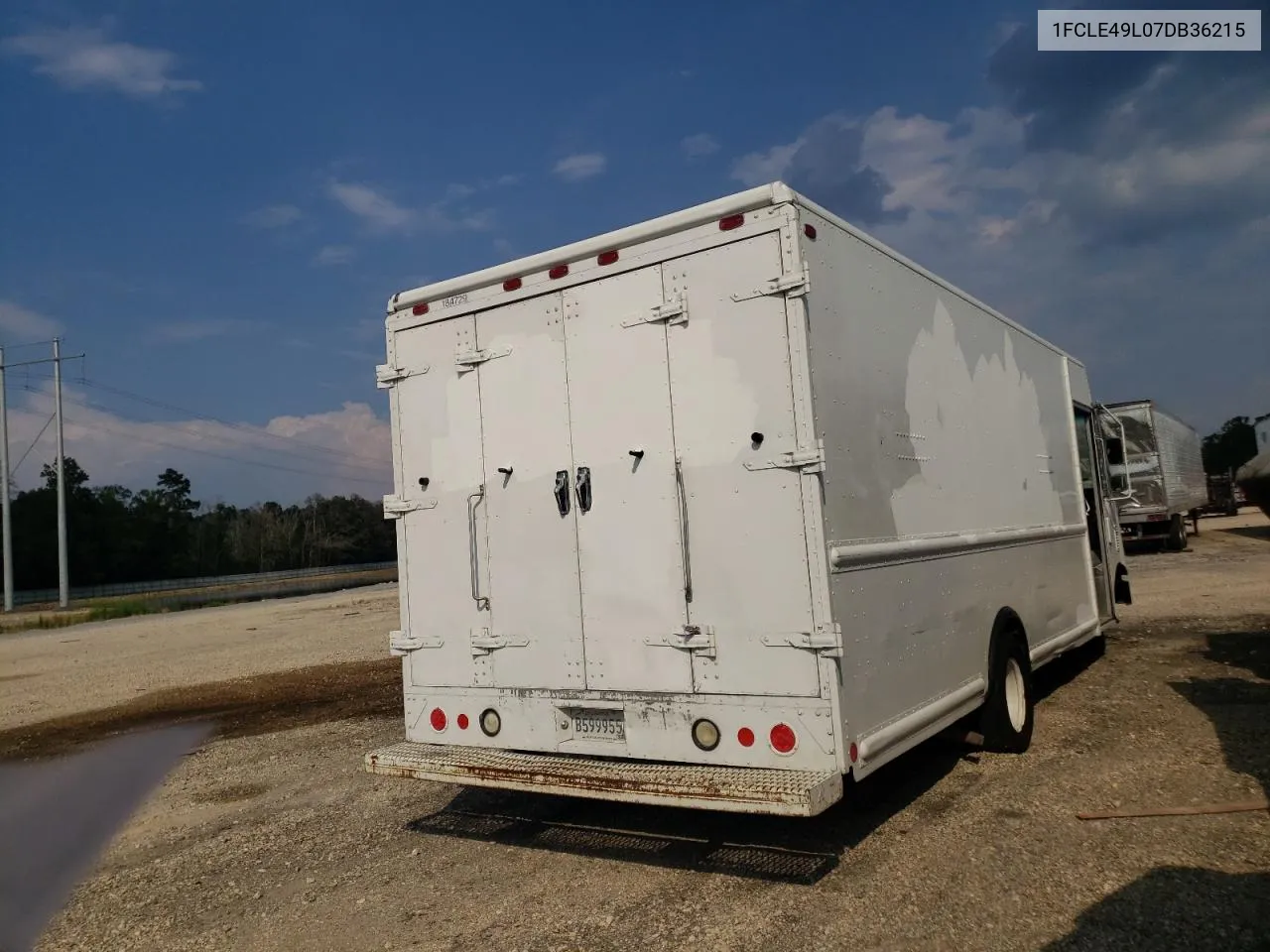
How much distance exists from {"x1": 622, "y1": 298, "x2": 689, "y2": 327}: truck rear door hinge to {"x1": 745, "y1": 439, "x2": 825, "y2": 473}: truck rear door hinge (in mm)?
942

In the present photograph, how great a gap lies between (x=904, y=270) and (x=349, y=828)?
5244 mm

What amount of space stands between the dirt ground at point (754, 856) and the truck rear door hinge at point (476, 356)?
3003 millimetres

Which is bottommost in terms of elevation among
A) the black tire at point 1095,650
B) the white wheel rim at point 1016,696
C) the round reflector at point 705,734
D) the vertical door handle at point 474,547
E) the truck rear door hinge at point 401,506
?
the black tire at point 1095,650

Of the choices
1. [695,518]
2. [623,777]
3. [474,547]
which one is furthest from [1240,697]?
[474,547]

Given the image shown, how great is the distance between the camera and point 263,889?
5.43 metres

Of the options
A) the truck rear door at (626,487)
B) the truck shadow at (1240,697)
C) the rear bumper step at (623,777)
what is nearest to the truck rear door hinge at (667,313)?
the truck rear door at (626,487)

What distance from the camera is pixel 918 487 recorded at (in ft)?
18.7

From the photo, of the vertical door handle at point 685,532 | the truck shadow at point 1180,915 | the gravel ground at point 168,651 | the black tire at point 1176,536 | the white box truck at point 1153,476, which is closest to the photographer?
the truck shadow at point 1180,915

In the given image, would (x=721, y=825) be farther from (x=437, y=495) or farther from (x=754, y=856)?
(x=437, y=495)

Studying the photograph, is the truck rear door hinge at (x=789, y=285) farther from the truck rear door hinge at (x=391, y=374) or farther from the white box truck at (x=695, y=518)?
the truck rear door hinge at (x=391, y=374)

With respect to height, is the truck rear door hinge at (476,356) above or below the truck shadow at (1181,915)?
above

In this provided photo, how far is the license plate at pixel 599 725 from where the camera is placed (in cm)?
524

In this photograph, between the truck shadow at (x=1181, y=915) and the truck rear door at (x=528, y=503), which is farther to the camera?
the truck rear door at (x=528, y=503)

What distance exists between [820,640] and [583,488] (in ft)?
5.34
